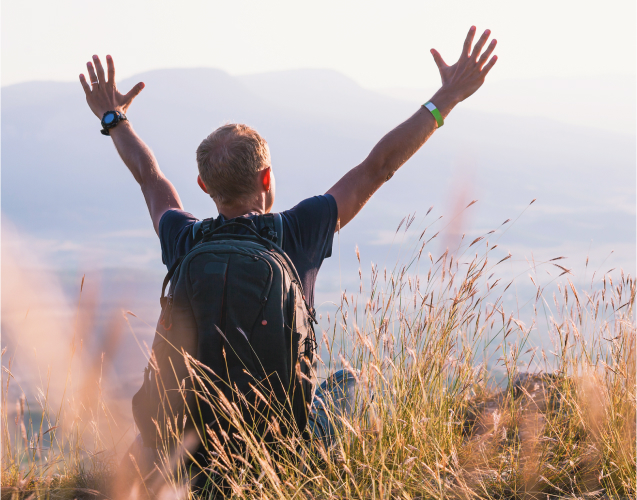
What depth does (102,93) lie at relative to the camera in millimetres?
3898

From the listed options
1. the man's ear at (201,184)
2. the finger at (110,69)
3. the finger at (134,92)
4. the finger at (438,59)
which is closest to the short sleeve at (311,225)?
the man's ear at (201,184)

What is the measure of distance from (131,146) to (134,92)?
A: 645 mm

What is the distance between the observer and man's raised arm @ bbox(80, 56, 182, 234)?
10.8 ft

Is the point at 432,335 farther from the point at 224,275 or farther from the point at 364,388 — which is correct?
the point at 224,275

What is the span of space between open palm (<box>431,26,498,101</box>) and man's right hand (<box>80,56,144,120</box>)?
2.40m

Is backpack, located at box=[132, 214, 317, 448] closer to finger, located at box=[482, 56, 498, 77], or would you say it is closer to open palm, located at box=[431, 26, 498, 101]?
open palm, located at box=[431, 26, 498, 101]

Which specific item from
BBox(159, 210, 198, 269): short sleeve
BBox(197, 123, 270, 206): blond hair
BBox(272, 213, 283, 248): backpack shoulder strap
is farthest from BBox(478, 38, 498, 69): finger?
BBox(159, 210, 198, 269): short sleeve

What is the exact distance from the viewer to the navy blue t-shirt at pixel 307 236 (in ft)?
8.58

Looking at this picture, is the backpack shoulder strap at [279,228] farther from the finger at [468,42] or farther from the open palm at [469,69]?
the finger at [468,42]

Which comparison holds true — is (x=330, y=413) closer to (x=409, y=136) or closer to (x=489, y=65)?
(x=409, y=136)

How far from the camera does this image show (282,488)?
6.44 feet

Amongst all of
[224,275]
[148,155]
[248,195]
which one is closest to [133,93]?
[148,155]

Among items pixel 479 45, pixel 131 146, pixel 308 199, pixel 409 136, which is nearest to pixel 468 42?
pixel 479 45

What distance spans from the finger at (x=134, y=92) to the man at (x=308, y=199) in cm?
60
